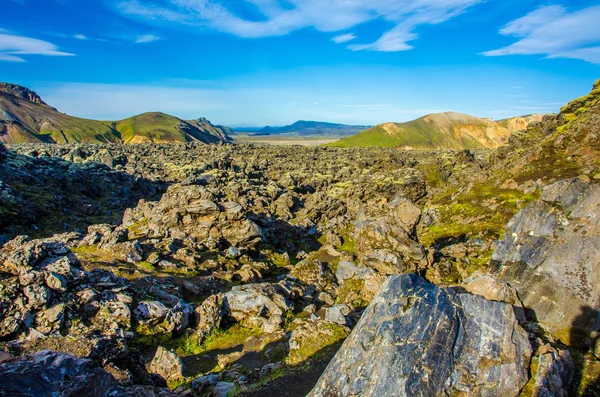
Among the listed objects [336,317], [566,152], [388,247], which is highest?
[566,152]

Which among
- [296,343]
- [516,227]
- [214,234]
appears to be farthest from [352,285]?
[214,234]

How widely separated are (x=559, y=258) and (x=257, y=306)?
1563 cm

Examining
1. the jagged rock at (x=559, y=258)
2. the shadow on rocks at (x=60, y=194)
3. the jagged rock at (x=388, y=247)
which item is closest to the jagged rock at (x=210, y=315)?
the jagged rock at (x=388, y=247)

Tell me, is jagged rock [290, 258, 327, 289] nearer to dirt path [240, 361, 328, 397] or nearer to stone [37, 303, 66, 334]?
dirt path [240, 361, 328, 397]

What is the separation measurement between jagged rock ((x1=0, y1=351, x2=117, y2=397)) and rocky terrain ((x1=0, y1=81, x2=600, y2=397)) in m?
0.04

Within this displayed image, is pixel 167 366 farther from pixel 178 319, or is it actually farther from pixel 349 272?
pixel 349 272

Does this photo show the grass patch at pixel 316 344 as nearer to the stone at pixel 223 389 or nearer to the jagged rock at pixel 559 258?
the stone at pixel 223 389

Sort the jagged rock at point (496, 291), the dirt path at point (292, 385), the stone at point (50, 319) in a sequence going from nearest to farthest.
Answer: the dirt path at point (292, 385)
the jagged rock at point (496, 291)
the stone at point (50, 319)

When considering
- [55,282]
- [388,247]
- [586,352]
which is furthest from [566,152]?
[55,282]

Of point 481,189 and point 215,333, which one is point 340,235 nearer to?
point 481,189

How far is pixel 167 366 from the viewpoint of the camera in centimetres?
1464

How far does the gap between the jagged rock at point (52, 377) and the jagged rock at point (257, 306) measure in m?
11.3

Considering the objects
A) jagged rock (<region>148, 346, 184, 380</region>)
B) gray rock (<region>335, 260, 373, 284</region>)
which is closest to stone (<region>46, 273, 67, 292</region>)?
jagged rock (<region>148, 346, 184, 380</region>)

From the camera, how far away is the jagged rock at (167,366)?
1447 centimetres
